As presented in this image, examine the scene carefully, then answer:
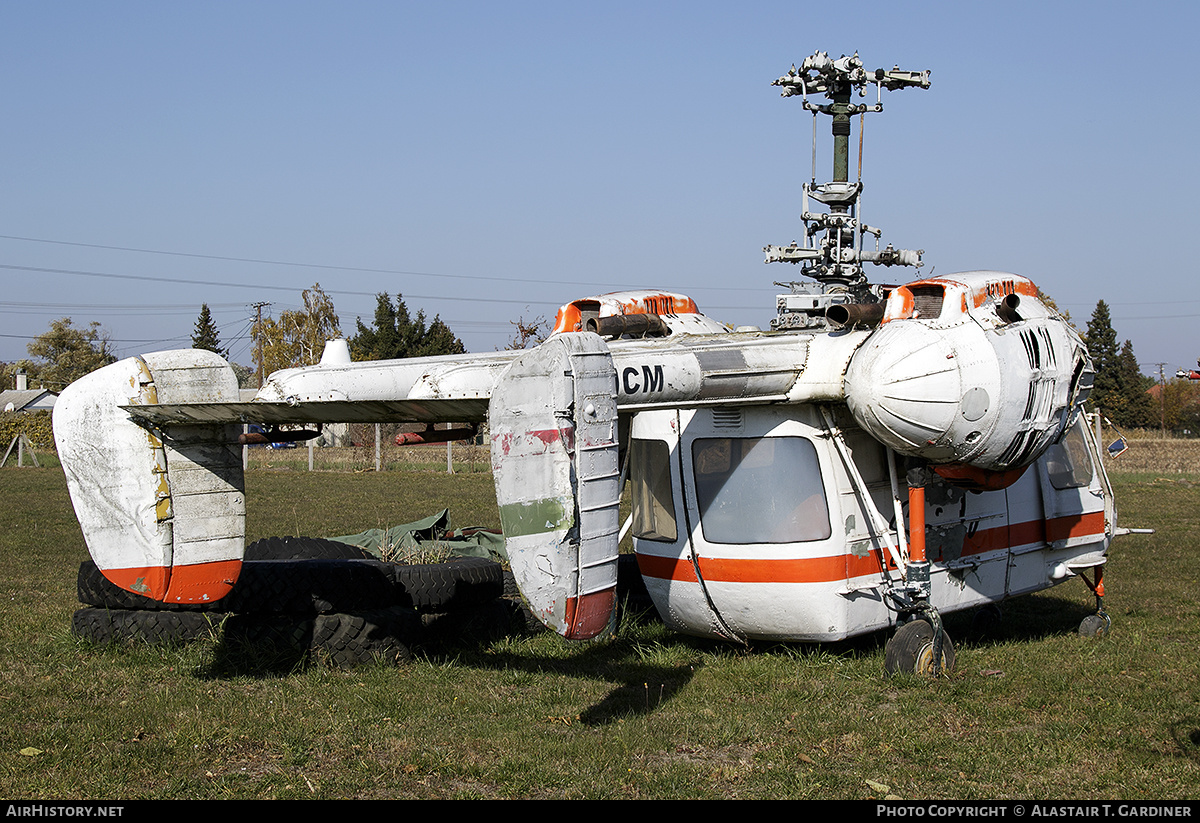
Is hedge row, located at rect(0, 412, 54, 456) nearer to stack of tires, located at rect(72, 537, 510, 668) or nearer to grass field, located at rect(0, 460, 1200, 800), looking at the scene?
stack of tires, located at rect(72, 537, 510, 668)

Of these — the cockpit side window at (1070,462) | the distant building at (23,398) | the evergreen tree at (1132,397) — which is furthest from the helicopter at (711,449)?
the evergreen tree at (1132,397)

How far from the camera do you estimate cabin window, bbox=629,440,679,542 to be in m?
8.03

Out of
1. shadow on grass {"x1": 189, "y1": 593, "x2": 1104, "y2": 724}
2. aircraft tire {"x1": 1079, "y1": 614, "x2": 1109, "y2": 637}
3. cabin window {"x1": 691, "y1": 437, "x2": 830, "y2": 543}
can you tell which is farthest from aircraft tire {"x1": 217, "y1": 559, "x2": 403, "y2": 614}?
aircraft tire {"x1": 1079, "y1": 614, "x2": 1109, "y2": 637}

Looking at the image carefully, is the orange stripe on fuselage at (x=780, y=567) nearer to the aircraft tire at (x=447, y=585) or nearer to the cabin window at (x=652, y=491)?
the cabin window at (x=652, y=491)

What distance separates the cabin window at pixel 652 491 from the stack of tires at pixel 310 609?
A: 1594 millimetres

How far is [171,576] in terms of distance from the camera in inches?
265

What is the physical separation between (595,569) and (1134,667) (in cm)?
517

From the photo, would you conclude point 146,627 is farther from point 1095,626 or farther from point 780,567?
point 1095,626

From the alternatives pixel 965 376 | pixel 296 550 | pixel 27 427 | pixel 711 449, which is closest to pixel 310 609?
pixel 296 550

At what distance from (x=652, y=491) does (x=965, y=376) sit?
8.22ft

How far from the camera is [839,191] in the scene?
1277cm

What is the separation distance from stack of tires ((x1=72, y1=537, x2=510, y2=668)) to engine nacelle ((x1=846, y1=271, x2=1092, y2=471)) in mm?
3709

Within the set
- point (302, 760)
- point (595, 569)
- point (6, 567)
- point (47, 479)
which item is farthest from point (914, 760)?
point (47, 479)
